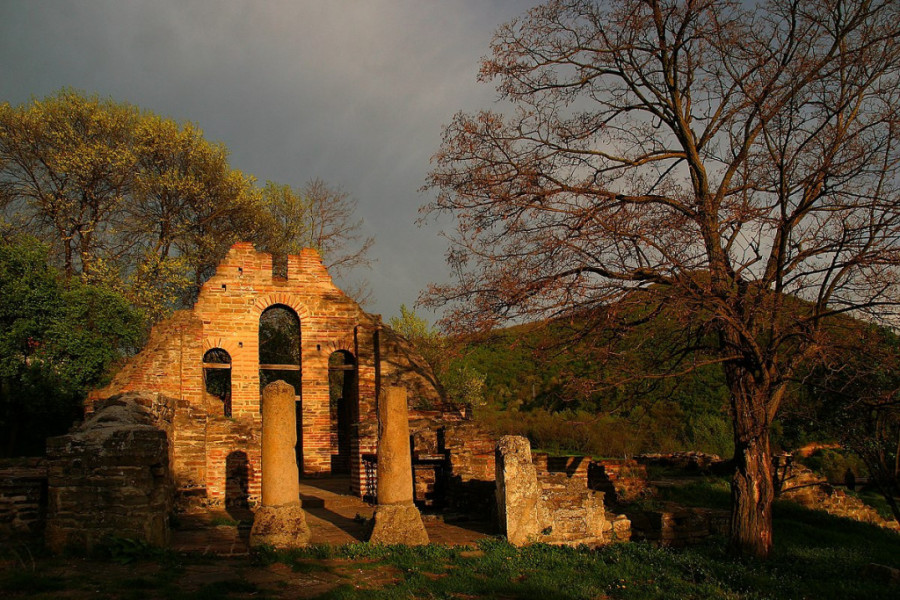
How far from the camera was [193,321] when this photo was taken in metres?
17.2

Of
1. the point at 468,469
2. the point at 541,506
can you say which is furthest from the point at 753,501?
the point at 468,469

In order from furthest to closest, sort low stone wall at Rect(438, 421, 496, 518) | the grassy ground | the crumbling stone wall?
1. low stone wall at Rect(438, 421, 496, 518)
2. the crumbling stone wall
3. the grassy ground

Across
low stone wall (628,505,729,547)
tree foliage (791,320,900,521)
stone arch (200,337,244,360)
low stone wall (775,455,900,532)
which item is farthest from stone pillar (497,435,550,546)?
stone arch (200,337,244,360)

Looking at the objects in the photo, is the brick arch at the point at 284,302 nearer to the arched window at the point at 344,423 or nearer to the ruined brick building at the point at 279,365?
the ruined brick building at the point at 279,365

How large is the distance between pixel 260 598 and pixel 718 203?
7.07 meters

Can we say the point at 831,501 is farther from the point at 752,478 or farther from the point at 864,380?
the point at 864,380

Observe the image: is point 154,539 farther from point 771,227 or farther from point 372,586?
point 771,227

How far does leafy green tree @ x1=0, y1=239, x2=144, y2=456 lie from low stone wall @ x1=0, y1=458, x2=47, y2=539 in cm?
878

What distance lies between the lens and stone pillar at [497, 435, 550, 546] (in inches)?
378

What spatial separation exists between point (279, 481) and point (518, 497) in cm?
320

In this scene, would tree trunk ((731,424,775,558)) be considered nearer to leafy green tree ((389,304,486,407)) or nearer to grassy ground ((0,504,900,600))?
grassy ground ((0,504,900,600))

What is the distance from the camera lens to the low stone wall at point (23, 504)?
905 centimetres

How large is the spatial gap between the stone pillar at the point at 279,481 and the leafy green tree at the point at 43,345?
34.6 feet

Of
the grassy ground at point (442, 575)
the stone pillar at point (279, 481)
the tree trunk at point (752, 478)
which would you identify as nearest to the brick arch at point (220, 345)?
the stone pillar at point (279, 481)
